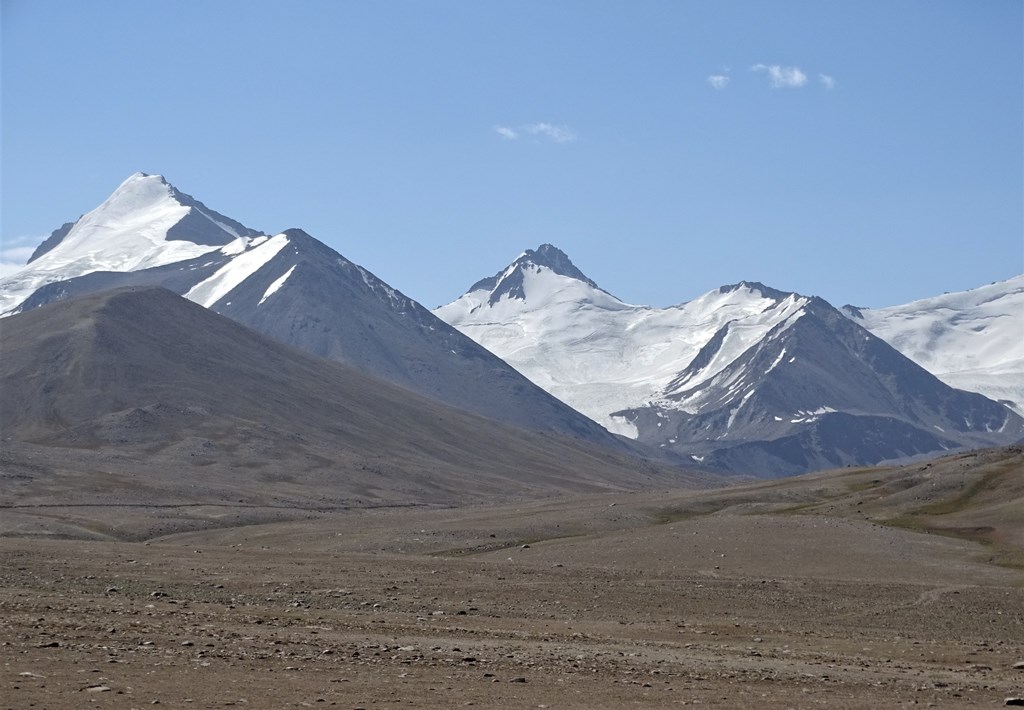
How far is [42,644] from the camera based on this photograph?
94.4 ft

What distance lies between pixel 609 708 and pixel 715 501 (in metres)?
72.9

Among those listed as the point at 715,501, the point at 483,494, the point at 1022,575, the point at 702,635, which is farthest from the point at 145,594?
the point at 483,494

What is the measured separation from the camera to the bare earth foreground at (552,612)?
2714 centimetres

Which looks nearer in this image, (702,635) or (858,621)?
(702,635)

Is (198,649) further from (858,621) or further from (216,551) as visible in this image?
(216,551)

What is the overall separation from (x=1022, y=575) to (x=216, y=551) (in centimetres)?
3497

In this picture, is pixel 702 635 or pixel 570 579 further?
pixel 570 579

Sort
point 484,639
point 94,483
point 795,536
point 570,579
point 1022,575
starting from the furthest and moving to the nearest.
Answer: point 94,483, point 795,536, point 1022,575, point 570,579, point 484,639

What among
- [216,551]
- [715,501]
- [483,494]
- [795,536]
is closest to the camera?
[216,551]

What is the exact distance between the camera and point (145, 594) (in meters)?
42.3

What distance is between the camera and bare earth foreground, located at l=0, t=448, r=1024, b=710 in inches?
1069

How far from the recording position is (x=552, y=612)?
4434cm

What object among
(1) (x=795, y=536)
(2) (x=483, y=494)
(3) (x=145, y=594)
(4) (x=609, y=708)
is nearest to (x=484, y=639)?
(4) (x=609, y=708)

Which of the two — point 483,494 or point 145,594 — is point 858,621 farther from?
point 483,494
